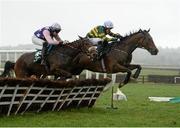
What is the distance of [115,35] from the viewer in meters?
12.7

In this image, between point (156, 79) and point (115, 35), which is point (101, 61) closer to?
point (115, 35)

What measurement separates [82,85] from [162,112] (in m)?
1.69

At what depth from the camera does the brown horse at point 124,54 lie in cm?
1253

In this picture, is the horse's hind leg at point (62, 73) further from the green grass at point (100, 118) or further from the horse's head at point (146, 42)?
the horse's head at point (146, 42)

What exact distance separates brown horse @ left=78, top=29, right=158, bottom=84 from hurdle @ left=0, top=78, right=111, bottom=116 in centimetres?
87

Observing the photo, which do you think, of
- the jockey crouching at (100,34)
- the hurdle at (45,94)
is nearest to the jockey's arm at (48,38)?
the jockey crouching at (100,34)

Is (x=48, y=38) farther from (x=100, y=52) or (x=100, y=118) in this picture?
(x=100, y=118)

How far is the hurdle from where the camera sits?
8.84 m

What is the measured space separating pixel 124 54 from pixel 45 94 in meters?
3.48

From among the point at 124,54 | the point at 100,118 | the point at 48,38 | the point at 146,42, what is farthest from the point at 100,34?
the point at 100,118

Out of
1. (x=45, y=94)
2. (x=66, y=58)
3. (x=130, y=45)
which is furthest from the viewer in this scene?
(x=130, y=45)

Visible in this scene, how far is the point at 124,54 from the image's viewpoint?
12.8 meters

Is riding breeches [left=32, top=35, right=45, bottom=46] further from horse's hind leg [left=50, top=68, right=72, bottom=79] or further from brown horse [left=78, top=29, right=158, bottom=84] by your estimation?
brown horse [left=78, top=29, right=158, bottom=84]

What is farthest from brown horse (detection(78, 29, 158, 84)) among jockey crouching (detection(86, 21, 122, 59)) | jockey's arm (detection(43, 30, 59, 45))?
jockey's arm (detection(43, 30, 59, 45))
